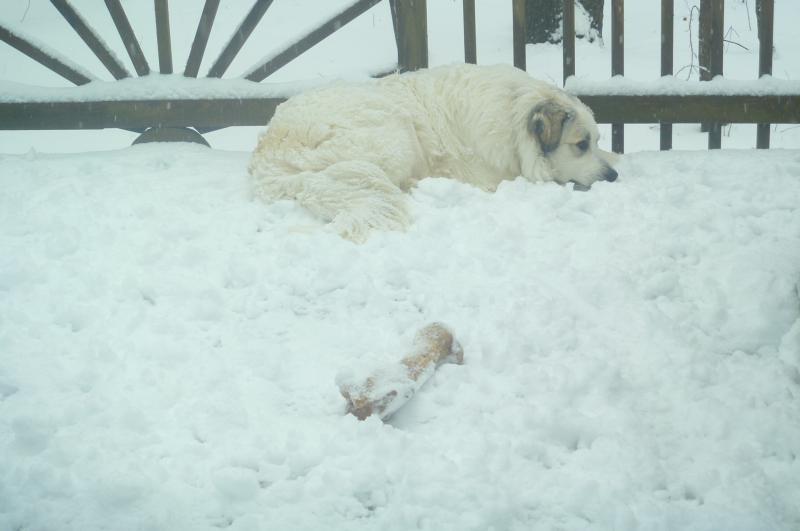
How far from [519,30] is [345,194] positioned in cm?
221

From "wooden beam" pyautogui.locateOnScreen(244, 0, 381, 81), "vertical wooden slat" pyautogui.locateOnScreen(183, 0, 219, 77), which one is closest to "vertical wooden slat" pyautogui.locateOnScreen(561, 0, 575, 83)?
"wooden beam" pyautogui.locateOnScreen(244, 0, 381, 81)

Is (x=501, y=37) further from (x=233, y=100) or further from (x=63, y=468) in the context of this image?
(x=63, y=468)

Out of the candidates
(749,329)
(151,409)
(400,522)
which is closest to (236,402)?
(151,409)

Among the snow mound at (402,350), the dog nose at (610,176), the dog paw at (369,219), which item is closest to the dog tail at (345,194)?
the dog paw at (369,219)

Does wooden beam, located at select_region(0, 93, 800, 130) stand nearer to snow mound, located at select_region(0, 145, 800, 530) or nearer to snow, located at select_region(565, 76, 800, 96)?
snow, located at select_region(565, 76, 800, 96)

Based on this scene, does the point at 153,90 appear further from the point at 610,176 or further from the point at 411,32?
the point at 610,176

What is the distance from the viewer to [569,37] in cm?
573

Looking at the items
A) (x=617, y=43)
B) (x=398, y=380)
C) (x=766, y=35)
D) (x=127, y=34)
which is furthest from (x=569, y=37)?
(x=398, y=380)

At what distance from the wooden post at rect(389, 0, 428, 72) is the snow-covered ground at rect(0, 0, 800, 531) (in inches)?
57.4

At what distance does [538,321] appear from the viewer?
11.0 ft

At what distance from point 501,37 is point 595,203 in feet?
21.4

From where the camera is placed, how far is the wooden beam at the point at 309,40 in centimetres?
597

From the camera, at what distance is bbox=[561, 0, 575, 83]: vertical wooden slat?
18.6ft

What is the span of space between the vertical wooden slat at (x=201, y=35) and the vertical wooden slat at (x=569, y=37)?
2.61 metres
